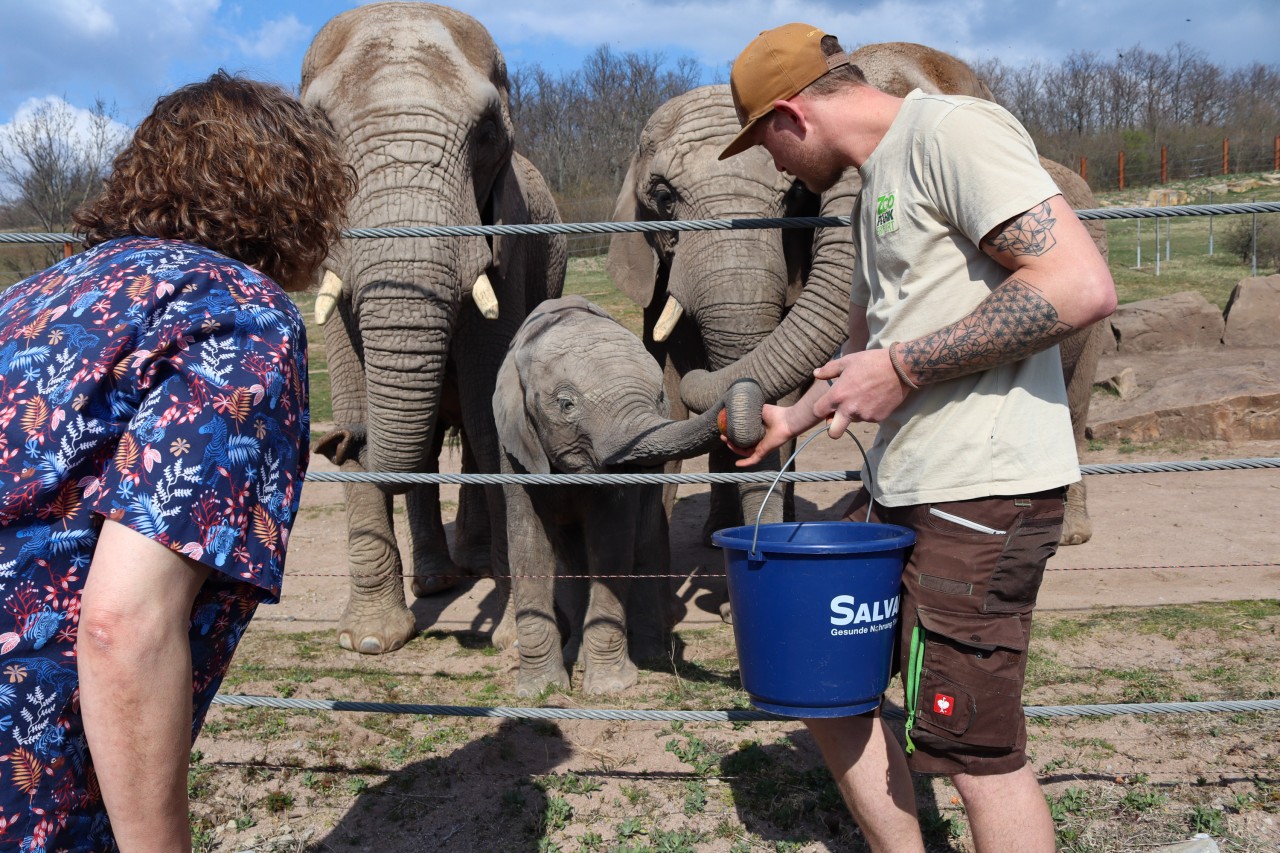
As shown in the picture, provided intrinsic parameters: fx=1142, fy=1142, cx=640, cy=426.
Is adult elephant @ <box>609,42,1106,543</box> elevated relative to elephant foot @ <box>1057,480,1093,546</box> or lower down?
elevated

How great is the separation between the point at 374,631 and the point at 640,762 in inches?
87.8

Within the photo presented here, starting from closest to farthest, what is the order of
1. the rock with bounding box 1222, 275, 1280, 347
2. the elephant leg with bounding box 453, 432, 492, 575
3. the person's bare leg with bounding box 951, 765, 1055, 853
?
the person's bare leg with bounding box 951, 765, 1055, 853, the elephant leg with bounding box 453, 432, 492, 575, the rock with bounding box 1222, 275, 1280, 347

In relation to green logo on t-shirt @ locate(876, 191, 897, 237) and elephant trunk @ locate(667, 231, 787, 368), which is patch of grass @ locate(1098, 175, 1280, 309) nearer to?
elephant trunk @ locate(667, 231, 787, 368)

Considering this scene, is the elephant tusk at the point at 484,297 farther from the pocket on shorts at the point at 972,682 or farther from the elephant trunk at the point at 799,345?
the pocket on shorts at the point at 972,682

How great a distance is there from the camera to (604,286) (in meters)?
23.1

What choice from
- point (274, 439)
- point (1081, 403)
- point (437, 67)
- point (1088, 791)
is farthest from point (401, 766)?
point (1081, 403)

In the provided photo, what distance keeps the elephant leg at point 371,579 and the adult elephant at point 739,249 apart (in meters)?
1.69

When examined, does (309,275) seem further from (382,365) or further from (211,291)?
(382,365)

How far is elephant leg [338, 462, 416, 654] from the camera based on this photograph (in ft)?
18.5

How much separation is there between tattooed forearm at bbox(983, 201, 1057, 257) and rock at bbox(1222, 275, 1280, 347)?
1396cm

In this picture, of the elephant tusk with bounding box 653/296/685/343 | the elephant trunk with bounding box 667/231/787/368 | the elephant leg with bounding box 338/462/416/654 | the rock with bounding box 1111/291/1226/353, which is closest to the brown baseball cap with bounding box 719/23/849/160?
the elephant trunk with bounding box 667/231/787/368

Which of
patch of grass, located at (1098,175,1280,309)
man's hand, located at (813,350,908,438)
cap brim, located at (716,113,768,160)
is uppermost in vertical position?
patch of grass, located at (1098,175,1280,309)

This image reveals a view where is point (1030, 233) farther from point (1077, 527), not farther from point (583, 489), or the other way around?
point (1077, 527)

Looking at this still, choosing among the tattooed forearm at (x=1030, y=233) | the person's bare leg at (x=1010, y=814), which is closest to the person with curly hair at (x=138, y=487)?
the tattooed forearm at (x=1030, y=233)
